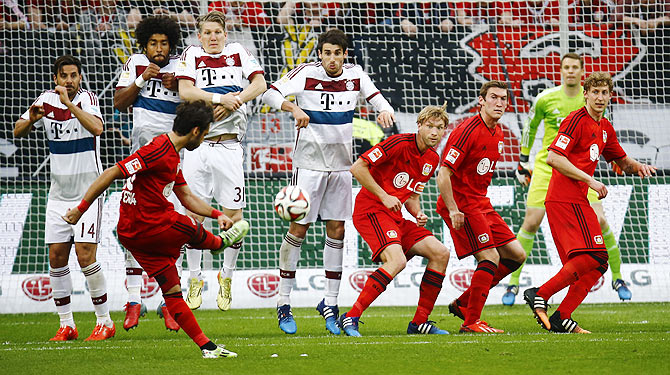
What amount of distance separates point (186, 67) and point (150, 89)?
0.46 metres

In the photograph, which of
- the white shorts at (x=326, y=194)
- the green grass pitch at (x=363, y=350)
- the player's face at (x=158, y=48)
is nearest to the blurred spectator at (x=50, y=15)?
the player's face at (x=158, y=48)

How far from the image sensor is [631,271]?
1085cm

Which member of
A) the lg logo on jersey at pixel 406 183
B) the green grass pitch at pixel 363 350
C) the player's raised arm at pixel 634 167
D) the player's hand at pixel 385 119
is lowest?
the green grass pitch at pixel 363 350

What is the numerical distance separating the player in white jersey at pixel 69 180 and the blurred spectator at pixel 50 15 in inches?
182

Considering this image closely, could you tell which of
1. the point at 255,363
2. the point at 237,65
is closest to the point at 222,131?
the point at 237,65

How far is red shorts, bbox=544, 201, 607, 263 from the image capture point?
7.36 metres

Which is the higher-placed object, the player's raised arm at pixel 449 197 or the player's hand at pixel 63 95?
the player's hand at pixel 63 95

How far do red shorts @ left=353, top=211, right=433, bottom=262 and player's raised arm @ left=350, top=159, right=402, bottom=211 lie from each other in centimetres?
19

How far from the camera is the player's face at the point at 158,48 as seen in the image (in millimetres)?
8242

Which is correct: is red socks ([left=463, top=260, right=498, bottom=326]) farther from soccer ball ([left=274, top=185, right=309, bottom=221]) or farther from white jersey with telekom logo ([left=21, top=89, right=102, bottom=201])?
white jersey with telekom logo ([left=21, top=89, right=102, bottom=201])

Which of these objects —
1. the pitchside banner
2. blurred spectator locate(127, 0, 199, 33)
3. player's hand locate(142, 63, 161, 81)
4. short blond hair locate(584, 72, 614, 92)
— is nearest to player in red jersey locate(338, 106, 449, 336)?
short blond hair locate(584, 72, 614, 92)

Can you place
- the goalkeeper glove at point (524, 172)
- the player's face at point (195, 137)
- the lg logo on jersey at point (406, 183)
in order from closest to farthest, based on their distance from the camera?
the player's face at point (195, 137) → the lg logo on jersey at point (406, 183) → the goalkeeper glove at point (524, 172)

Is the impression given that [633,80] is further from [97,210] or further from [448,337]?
[97,210]

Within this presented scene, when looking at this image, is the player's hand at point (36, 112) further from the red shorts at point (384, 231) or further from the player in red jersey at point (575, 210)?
the player in red jersey at point (575, 210)
